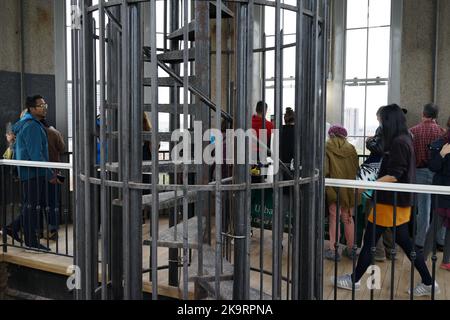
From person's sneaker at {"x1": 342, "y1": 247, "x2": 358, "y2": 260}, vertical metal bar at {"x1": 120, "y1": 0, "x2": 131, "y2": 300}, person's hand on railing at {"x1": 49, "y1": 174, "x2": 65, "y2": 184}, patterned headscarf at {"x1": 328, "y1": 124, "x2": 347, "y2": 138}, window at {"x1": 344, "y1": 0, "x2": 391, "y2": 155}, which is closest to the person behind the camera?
vertical metal bar at {"x1": 120, "y1": 0, "x2": 131, "y2": 300}

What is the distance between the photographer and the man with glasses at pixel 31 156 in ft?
14.6

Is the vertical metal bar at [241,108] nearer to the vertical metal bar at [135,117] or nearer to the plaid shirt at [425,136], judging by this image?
the vertical metal bar at [135,117]

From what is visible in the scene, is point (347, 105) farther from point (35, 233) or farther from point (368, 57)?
point (35, 233)

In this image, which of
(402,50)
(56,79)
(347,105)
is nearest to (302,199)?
(56,79)

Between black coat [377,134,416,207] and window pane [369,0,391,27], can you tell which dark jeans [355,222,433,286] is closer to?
black coat [377,134,416,207]

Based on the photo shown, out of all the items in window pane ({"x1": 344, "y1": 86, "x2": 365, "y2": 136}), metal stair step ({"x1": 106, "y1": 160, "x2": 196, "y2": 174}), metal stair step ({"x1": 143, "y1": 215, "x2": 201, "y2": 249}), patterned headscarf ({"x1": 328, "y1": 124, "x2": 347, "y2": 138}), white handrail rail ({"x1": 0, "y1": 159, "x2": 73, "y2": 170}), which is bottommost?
metal stair step ({"x1": 143, "y1": 215, "x2": 201, "y2": 249})

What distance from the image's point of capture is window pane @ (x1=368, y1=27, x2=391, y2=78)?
8312mm

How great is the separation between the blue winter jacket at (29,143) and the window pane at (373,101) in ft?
19.6

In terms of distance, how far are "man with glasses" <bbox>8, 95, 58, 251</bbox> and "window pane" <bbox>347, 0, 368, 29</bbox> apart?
613 cm

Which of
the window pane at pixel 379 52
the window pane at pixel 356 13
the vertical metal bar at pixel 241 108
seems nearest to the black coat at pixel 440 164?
the vertical metal bar at pixel 241 108

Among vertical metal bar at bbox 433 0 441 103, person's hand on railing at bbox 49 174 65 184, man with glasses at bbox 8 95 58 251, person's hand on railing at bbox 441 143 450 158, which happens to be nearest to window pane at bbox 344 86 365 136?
vertical metal bar at bbox 433 0 441 103

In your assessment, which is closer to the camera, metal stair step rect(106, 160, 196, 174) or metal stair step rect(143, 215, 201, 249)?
metal stair step rect(143, 215, 201, 249)

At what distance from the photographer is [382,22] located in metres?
8.36

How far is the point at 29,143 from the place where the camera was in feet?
14.8
